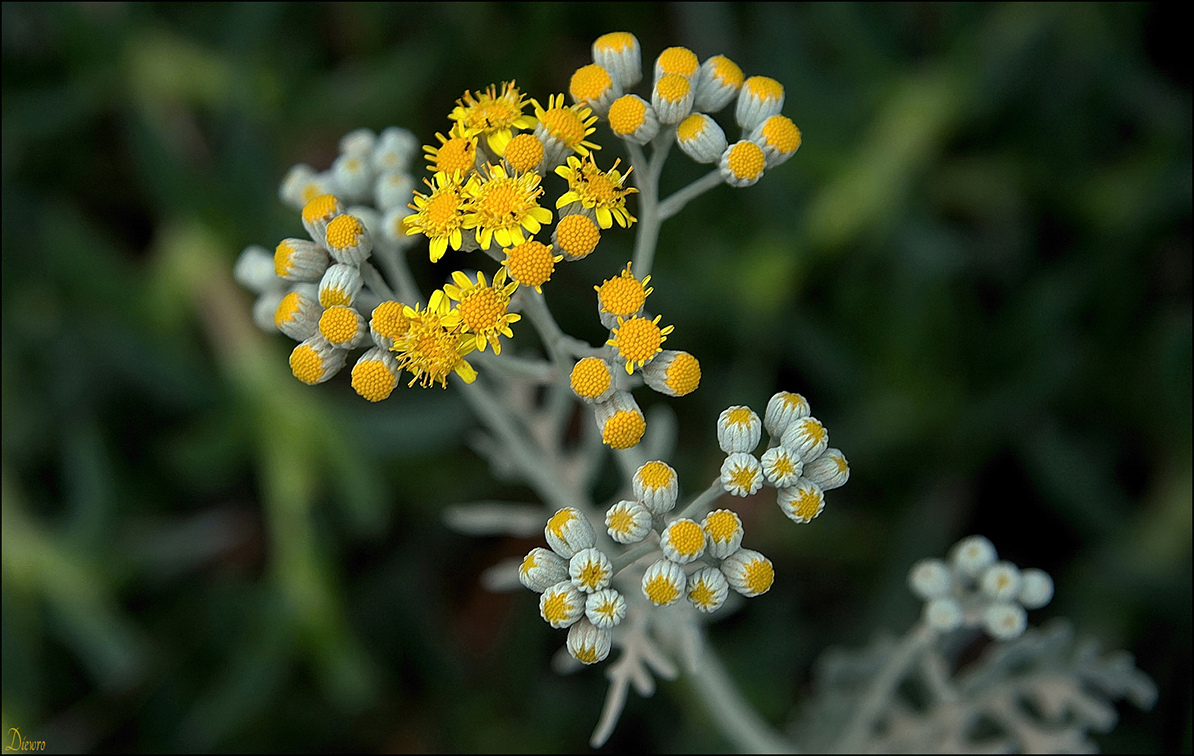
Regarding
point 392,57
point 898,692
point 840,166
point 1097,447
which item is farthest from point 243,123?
point 1097,447

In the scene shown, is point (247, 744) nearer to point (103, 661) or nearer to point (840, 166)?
point (103, 661)

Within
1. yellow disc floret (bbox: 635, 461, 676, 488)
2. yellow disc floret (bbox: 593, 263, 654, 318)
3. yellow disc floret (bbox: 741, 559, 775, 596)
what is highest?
yellow disc floret (bbox: 593, 263, 654, 318)

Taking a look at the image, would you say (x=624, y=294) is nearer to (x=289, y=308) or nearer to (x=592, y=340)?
(x=289, y=308)

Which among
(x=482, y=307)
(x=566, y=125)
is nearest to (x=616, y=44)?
(x=566, y=125)

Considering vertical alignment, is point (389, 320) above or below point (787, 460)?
above

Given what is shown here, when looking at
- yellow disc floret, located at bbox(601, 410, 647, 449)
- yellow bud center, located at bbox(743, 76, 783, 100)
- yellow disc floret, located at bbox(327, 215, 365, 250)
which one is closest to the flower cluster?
yellow disc floret, located at bbox(601, 410, 647, 449)

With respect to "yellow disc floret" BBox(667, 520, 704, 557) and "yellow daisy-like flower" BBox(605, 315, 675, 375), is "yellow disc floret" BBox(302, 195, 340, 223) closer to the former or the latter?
"yellow daisy-like flower" BBox(605, 315, 675, 375)
